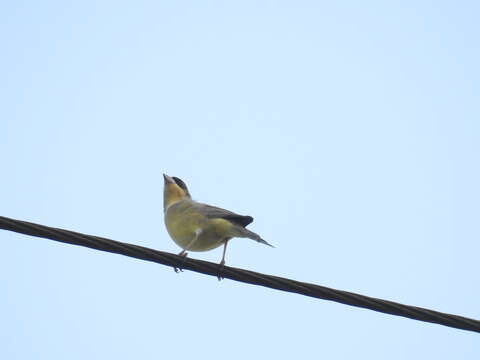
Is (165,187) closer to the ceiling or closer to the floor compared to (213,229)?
closer to the ceiling

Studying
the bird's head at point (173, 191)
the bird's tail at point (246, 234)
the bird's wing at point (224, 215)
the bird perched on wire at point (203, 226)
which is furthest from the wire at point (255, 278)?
the bird's head at point (173, 191)

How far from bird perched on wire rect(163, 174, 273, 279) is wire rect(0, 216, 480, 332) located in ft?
7.88

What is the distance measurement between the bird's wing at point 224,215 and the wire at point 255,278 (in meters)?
2.88

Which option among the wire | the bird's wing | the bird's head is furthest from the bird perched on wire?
the wire

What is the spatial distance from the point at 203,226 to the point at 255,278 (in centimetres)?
380

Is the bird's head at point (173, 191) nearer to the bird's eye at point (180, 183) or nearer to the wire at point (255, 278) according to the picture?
the bird's eye at point (180, 183)

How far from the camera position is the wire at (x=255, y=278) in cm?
511

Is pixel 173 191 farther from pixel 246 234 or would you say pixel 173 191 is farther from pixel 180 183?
pixel 246 234

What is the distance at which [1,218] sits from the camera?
532cm

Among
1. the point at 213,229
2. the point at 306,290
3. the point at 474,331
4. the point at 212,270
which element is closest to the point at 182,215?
the point at 213,229

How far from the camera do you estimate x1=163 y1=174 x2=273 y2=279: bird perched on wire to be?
8.99 meters

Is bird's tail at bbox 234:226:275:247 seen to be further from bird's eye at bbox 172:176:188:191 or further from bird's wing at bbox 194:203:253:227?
bird's eye at bbox 172:176:188:191

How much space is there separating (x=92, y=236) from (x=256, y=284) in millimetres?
1322

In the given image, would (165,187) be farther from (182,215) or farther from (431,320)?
(431,320)
